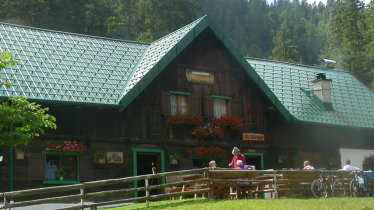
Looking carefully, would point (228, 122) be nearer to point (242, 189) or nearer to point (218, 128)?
point (218, 128)

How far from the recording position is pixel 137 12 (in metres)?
59.3

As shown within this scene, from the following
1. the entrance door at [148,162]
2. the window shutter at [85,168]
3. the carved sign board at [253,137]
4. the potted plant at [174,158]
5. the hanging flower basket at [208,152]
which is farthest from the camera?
the carved sign board at [253,137]

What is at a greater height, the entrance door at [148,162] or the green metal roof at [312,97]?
the green metal roof at [312,97]

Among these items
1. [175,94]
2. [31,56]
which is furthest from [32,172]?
[175,94]

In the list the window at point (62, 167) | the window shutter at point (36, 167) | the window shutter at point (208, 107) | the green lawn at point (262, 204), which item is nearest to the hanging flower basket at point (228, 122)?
the window shutter at point (208, 107)

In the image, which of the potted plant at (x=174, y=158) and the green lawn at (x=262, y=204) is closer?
the green lawn at (x=262, y=204)

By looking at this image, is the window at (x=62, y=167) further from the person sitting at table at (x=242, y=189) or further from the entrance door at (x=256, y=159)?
the entrance door at (x=256, y=159)

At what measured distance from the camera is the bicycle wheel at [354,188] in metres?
21.0

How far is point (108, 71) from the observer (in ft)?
79.6

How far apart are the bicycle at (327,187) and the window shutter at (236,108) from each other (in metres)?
6.08

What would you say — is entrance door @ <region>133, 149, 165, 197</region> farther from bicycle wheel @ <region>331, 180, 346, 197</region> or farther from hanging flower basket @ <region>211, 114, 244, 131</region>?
bicycle wheel @ <region>331, 180, 346, 197</region>

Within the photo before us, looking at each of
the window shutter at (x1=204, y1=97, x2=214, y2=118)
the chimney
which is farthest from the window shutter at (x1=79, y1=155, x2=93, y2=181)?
the chimney

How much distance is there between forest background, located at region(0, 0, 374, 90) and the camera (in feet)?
165

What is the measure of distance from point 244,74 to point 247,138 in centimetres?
260
